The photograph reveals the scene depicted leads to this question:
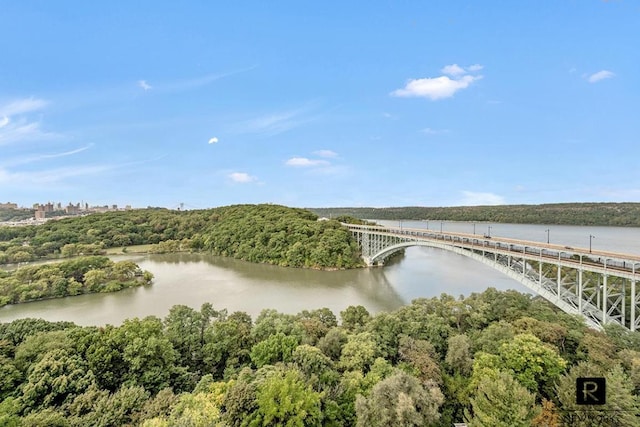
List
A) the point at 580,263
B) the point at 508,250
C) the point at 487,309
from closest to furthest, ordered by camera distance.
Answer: the point at 487,309, the point at 580,263, the point at 508,250

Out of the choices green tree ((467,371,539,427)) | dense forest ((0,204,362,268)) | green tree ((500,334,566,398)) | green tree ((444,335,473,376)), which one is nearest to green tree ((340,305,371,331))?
green tree ((444,335,473,376))

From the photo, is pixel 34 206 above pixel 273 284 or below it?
above

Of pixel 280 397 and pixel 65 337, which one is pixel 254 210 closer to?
pixel 65 337

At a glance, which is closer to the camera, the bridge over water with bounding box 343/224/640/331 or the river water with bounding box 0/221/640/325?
the bridge over water with bounding box 343/224/640/331

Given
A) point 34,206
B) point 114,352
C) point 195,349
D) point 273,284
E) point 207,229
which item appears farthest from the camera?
point 34,206

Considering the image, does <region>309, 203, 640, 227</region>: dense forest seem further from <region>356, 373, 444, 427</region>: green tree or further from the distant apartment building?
the distant apartment building

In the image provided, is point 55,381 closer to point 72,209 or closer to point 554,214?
point 554,214

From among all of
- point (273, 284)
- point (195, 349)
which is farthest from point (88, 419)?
point (273, 284)

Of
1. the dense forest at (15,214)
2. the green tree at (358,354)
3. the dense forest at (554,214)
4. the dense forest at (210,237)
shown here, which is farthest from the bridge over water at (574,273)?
the dense forest at (15,214)
